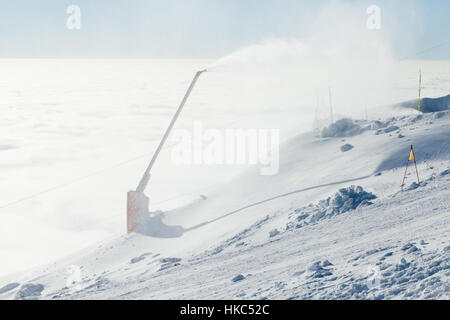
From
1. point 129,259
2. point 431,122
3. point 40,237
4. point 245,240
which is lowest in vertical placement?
point 40,237

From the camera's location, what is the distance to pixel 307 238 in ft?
41.4

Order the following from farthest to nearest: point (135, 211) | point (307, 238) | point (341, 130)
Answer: point (341, 130) → point (135, 211) → point (307, 238)

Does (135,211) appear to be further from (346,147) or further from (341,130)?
(341,130)

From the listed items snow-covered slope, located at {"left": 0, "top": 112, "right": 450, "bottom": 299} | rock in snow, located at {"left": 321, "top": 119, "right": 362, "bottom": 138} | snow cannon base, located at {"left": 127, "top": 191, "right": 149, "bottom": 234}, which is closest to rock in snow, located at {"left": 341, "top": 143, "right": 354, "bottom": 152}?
snow-covered slope, located at {"left": 0, "top": 112, "right": 450, "bottom": 299}

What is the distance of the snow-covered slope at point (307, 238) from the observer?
28.6 feet

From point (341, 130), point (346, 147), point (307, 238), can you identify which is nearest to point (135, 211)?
point (307, 238)

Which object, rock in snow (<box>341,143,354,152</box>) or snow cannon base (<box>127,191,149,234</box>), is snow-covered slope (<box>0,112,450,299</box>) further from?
snow cannon base (<box>127,191,149,234</box>)

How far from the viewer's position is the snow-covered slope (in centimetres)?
870

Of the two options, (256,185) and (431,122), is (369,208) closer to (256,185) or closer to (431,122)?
(256,185)

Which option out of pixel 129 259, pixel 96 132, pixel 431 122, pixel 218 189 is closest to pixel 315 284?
pixel 129 259

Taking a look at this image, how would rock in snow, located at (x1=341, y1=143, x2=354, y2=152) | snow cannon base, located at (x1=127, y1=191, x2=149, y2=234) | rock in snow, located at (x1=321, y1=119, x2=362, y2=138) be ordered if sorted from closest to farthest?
snow cannon base, located at (x1=127, y1=191, x2=149, y2=234)
rock in snow, located at (x1=341, y1=143, x2=354, y2=152)
rock in snow, located at (x1=321, y1=119, x2=362, y2=138)

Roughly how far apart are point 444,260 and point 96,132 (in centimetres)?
14513

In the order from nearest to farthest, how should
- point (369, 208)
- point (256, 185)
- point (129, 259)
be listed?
point (369, 208) → point (129, 259) → point (256, 185)
